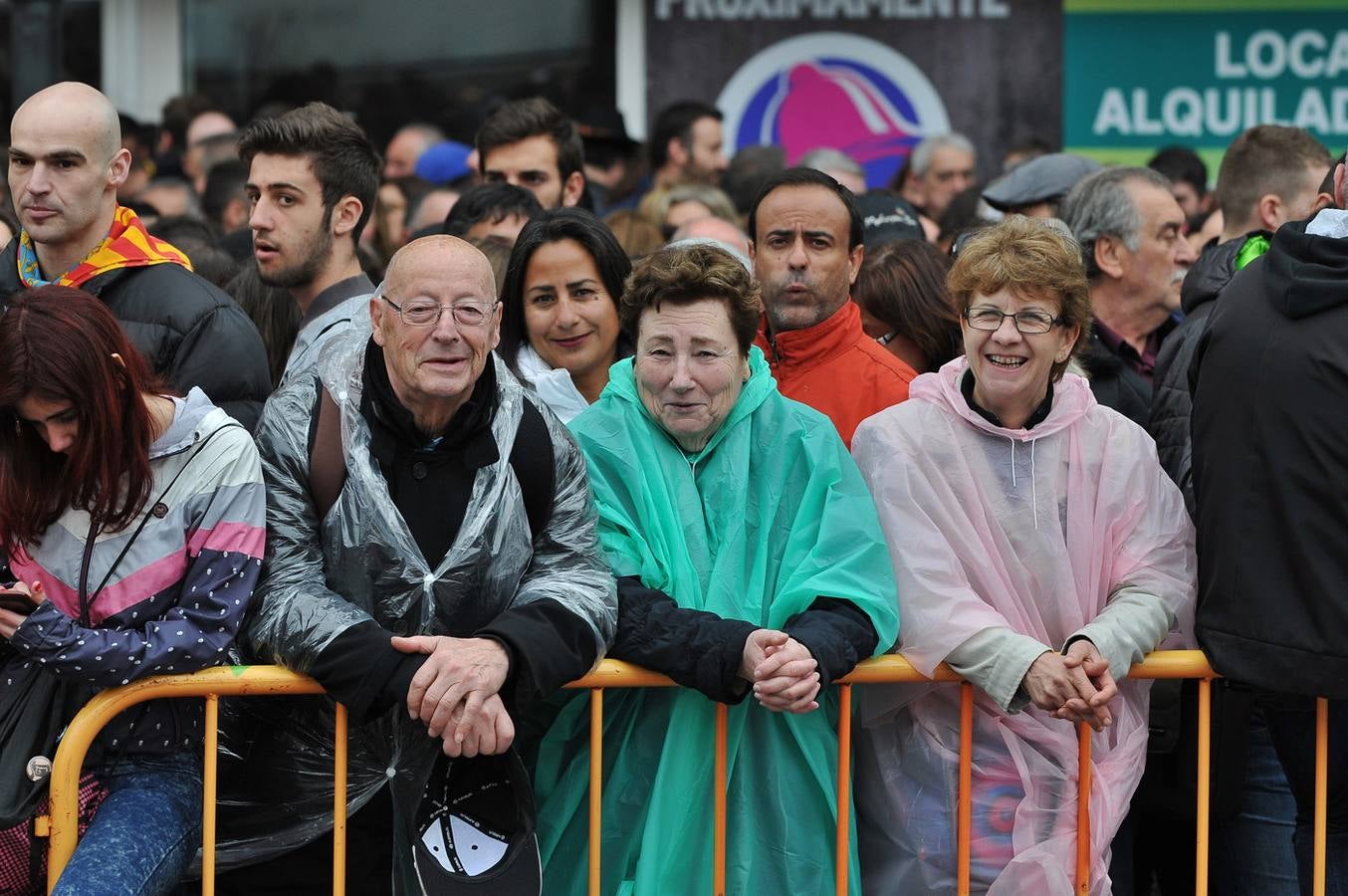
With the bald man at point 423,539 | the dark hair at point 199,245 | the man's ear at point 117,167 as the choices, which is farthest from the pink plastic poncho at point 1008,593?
the dark hair at point 199,245

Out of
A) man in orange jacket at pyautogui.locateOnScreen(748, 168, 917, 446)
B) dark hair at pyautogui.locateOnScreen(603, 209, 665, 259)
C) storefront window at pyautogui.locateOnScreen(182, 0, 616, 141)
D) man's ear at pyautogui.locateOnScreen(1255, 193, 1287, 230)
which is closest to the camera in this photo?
man in orange jacket at pyautogui.locateOnScreen(748, 168, 917, 446)

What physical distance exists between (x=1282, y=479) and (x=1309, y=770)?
26.9 inches

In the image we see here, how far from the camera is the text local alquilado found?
1132 cm

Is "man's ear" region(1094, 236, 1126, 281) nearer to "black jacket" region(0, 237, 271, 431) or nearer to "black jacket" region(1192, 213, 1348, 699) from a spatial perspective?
"black jacket" region(1192, 213, 1348, 699)

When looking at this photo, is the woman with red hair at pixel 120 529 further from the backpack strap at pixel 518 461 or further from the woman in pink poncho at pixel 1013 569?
the woman in pink poncho at pixel 1013 569

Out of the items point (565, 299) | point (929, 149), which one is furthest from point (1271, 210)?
point (929, 149)

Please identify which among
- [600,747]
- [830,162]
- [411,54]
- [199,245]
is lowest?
[600,747]

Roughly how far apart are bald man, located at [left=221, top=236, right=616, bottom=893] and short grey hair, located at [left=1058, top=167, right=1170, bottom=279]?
8.21ft

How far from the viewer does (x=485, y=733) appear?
11.6 feet

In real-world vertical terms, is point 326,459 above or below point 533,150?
below

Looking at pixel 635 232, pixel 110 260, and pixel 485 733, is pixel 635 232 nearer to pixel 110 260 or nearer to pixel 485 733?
pixel 110 260

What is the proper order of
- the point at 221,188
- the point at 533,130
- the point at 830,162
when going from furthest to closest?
the point at 830,162 < the point at 221,188 < the point at 533,130

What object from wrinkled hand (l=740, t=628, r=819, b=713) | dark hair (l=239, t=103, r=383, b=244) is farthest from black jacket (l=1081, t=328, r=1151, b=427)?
dark hair (l=239, t=103, r=383, b=244)

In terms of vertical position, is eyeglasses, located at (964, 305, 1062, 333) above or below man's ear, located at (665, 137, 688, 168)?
below
